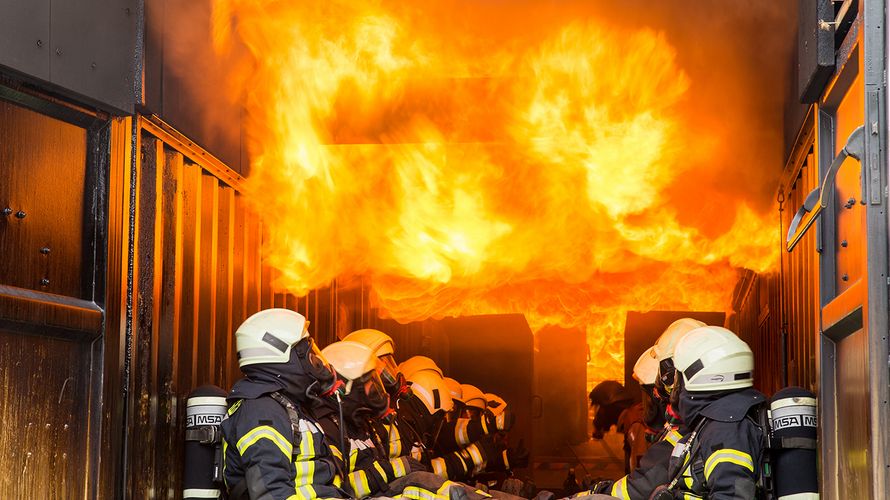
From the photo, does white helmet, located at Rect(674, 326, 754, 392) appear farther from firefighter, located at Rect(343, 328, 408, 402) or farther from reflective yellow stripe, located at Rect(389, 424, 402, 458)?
reflective yellow stripe, located at Rect(389, 424, 402, 458)

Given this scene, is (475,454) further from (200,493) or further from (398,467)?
(200,493)

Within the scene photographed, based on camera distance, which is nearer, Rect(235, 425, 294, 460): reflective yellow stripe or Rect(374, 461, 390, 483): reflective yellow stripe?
Rect(235, 425, 294, 460): reflective yellow stripe

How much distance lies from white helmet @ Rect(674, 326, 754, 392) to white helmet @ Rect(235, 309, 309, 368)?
8.05 feet

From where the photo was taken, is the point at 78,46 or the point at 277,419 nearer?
the point at 78,46

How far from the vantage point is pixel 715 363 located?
6.39 m

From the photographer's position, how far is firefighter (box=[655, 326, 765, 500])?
5.95 metres

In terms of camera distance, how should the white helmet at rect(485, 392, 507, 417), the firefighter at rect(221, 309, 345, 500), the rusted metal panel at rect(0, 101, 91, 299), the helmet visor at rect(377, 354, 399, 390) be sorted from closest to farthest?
the rusted metal panel at rect(0, 101, 91, 299), the firefighter at rect(221, 309, 345, 500), the helmet visor at rect(377, 354, 399, 390), the white helmet at rect(485, 392, 507, 417)

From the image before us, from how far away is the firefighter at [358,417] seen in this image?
7.86 meters

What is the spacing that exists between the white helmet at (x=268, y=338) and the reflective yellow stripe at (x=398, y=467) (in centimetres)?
255

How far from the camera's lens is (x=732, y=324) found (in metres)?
15.0

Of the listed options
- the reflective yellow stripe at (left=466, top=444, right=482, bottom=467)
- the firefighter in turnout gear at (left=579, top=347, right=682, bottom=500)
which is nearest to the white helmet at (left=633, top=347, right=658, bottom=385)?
the firefighter in turnout gear at (left=579, top=347, right=682, bottom=500)

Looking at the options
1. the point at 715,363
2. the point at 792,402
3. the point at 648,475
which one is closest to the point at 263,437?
the point at 648,475

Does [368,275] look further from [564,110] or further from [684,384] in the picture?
[684,384]

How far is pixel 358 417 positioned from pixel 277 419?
2.22 m
